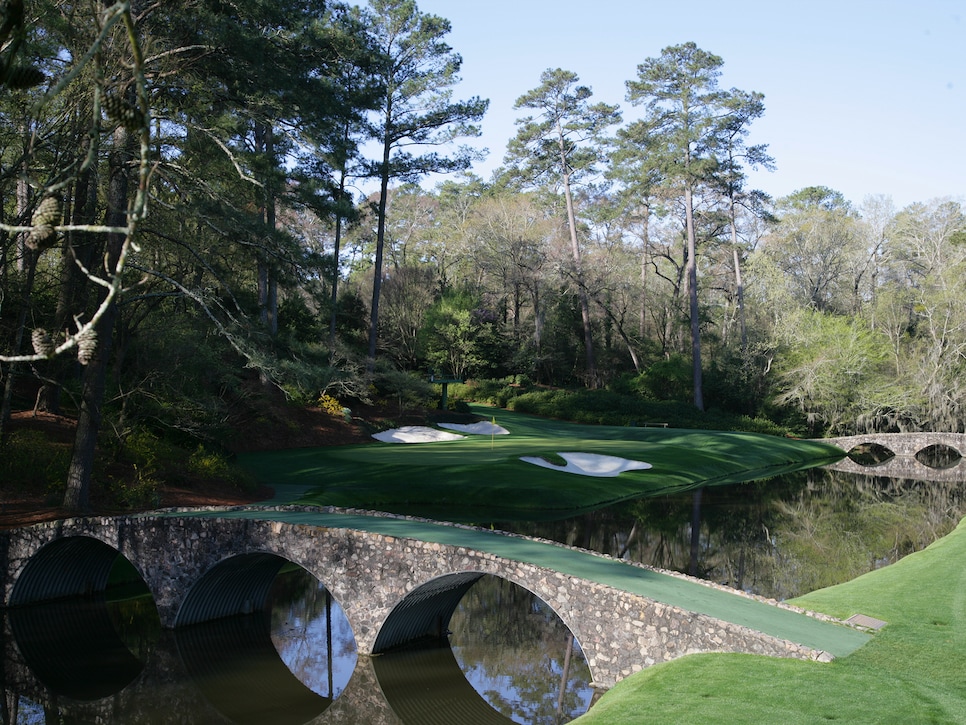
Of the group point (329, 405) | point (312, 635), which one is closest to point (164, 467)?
point (312, 635)

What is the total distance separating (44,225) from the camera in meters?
3.87

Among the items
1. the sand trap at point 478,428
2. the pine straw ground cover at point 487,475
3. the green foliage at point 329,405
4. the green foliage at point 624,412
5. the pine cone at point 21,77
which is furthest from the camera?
the green foliage at point 624,412

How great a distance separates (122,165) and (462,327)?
34.1 meters

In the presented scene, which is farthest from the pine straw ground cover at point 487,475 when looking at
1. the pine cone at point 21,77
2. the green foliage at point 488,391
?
the pine cone at point 21,77

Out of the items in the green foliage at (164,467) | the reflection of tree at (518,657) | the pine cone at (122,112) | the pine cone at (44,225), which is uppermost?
the pine cone at (122,112)

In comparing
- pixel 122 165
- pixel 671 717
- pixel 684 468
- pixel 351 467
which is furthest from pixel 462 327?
pixel 671 717

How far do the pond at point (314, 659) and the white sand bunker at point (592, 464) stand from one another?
787 centimetres

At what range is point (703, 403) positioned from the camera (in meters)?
50.8

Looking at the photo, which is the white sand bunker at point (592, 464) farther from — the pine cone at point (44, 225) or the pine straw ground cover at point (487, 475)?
the pine cone at point (44, 225)

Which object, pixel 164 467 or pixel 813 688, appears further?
pixel 164 467

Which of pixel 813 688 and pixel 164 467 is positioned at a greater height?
pixel 164 467

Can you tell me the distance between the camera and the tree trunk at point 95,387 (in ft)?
57.6

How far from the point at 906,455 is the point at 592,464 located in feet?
72.7

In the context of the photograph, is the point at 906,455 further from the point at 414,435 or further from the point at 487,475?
the point at 487,475
